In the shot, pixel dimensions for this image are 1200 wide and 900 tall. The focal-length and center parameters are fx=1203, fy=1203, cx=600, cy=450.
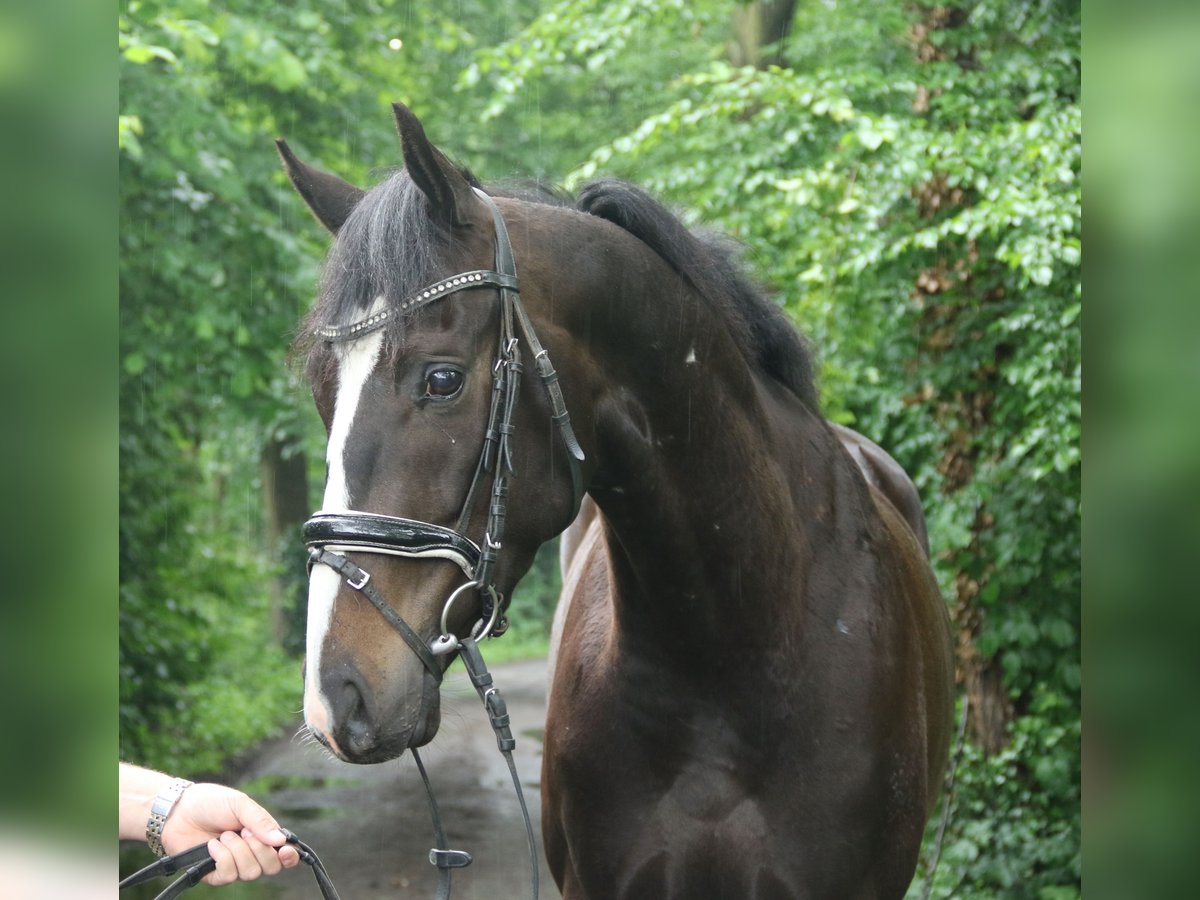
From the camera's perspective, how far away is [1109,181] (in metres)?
0.77

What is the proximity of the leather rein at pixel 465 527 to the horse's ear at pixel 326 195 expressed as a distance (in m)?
0.39

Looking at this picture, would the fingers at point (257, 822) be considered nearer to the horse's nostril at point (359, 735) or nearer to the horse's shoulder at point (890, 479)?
the horse's nostril at point (359, 735)

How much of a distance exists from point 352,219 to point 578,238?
433 mm

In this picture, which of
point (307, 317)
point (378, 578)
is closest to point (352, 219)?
point (307, 317)

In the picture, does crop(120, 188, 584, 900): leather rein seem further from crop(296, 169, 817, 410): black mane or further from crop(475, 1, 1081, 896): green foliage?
crop(475, 1, 1081, 896): green foliage

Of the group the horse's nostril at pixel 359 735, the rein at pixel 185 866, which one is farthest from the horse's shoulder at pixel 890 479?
the rein at pixel 185 866

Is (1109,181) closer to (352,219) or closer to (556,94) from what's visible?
(352,219)

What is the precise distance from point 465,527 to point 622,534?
1.58ft

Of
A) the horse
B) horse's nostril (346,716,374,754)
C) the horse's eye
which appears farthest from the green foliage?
horse's nostril (346,716,374,754)

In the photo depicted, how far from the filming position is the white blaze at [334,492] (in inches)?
71.7

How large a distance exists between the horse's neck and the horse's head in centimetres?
22

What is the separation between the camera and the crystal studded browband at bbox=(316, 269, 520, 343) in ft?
6.41

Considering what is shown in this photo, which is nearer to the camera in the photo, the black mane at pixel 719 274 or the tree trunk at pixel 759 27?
the black mane at pixel 719 274

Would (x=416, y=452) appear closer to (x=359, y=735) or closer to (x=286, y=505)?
(x=359, y=735)
